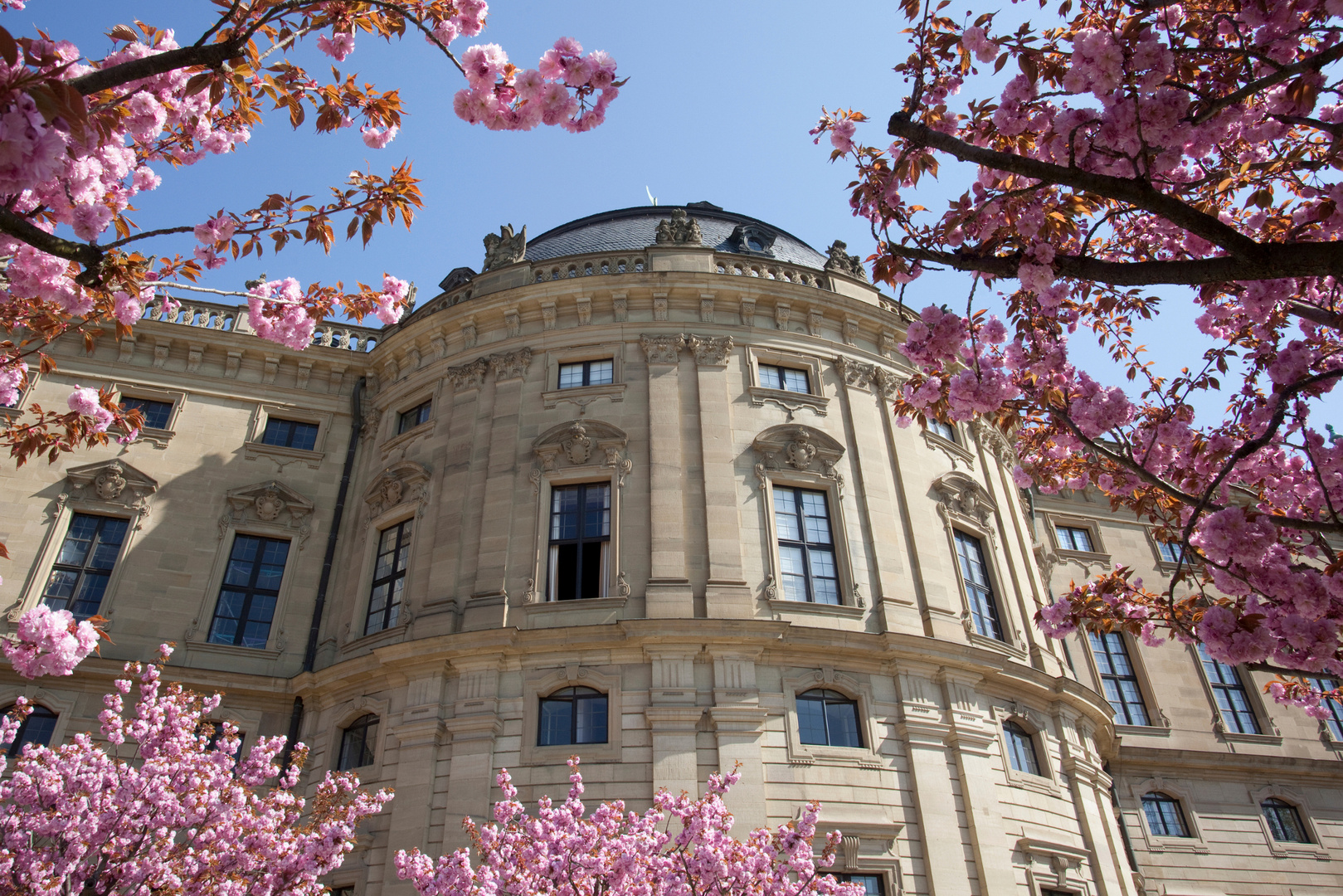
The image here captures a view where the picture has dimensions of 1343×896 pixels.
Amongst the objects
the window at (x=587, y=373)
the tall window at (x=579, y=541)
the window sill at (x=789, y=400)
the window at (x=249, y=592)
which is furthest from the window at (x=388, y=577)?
the window sill at (x=789, y=400)

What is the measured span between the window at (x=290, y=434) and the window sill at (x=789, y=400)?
1232cm

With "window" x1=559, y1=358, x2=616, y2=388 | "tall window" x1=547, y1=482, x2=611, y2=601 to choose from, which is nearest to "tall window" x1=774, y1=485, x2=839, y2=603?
"tall window" x1=547, y1=482, x2=611, y2=601

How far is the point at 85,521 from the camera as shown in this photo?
2130 cm

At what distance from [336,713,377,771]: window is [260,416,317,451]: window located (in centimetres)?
874

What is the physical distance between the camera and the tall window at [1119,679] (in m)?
25.2

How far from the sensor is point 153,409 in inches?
926

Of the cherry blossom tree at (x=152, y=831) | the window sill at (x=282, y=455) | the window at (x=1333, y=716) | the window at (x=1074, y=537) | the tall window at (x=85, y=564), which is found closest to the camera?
the cherry blossom tree at (x=152, y=831)

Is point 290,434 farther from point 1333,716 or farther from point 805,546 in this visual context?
point 1333,716

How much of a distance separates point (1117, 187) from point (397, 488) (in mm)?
17940

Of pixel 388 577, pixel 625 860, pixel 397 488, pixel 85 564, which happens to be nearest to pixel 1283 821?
pixel 625 860

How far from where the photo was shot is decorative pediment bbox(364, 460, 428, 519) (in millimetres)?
20672

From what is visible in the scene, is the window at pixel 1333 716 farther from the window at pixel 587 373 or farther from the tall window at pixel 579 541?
the window at pixel 587 373

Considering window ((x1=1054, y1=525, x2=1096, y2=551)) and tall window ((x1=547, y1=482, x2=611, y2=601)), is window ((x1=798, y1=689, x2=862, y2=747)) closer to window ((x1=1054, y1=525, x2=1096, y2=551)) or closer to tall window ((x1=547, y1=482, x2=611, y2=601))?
tall window ((x1=547, y1=482, x2=611, y2=601))

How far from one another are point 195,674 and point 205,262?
14917mm
